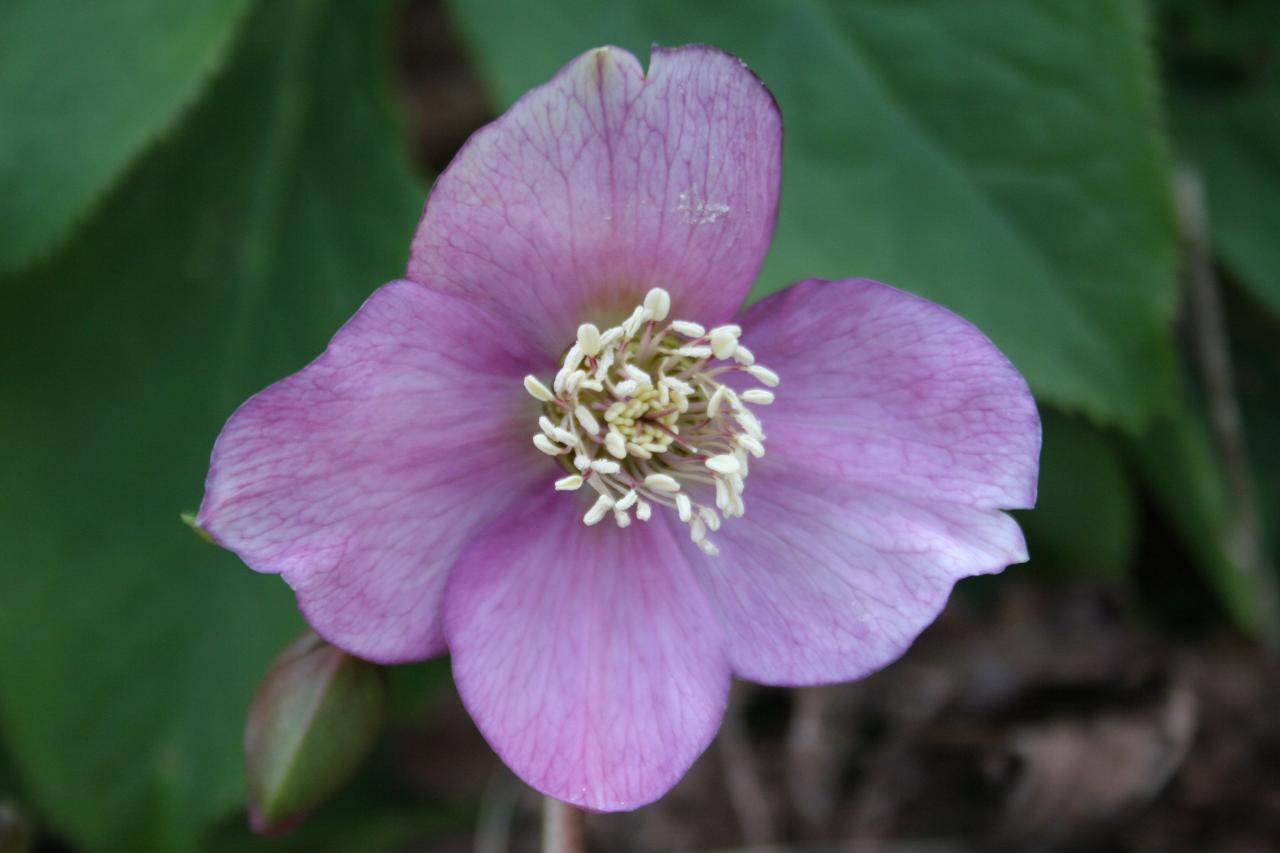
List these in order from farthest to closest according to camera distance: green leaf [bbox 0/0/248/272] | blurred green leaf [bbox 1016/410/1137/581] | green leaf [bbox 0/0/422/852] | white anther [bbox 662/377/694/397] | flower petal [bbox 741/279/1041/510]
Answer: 1. blurred green leaf [bbox 1016/410/1137/581]
2. green leaf [bbox 0/0/422/852]
3. green leaf [bbox 0/0/248/272]
4. white anther [bbox 662/377/694/397]
5. flower petal [bbox 741/279/1041/510]

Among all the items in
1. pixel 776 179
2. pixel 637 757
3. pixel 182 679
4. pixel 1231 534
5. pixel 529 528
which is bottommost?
pixel 1231 534

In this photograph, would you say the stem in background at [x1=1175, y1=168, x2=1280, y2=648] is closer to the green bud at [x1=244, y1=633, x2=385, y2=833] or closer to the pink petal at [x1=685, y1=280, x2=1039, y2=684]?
the pink petal at [x1=685, y1=280, x2=1039, y2=684]

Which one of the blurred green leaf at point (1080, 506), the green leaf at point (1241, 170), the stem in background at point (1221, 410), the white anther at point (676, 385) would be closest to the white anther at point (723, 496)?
the white anther at point (676, 385)

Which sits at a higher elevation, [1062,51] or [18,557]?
[1062,51]

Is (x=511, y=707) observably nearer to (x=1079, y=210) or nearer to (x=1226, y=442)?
(x=1079, y=210)

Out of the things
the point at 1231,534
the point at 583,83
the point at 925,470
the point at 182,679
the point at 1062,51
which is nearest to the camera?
the point at 583,83

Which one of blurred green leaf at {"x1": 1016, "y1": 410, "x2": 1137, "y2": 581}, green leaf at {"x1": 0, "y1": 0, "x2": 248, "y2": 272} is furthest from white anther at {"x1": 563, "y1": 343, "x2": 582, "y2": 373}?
blurred green leaf at {"x1": 1016, "y1": 410, "x2": 1137, "y2": 581}

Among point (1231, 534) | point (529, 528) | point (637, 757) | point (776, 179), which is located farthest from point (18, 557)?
point (1231, 534)
